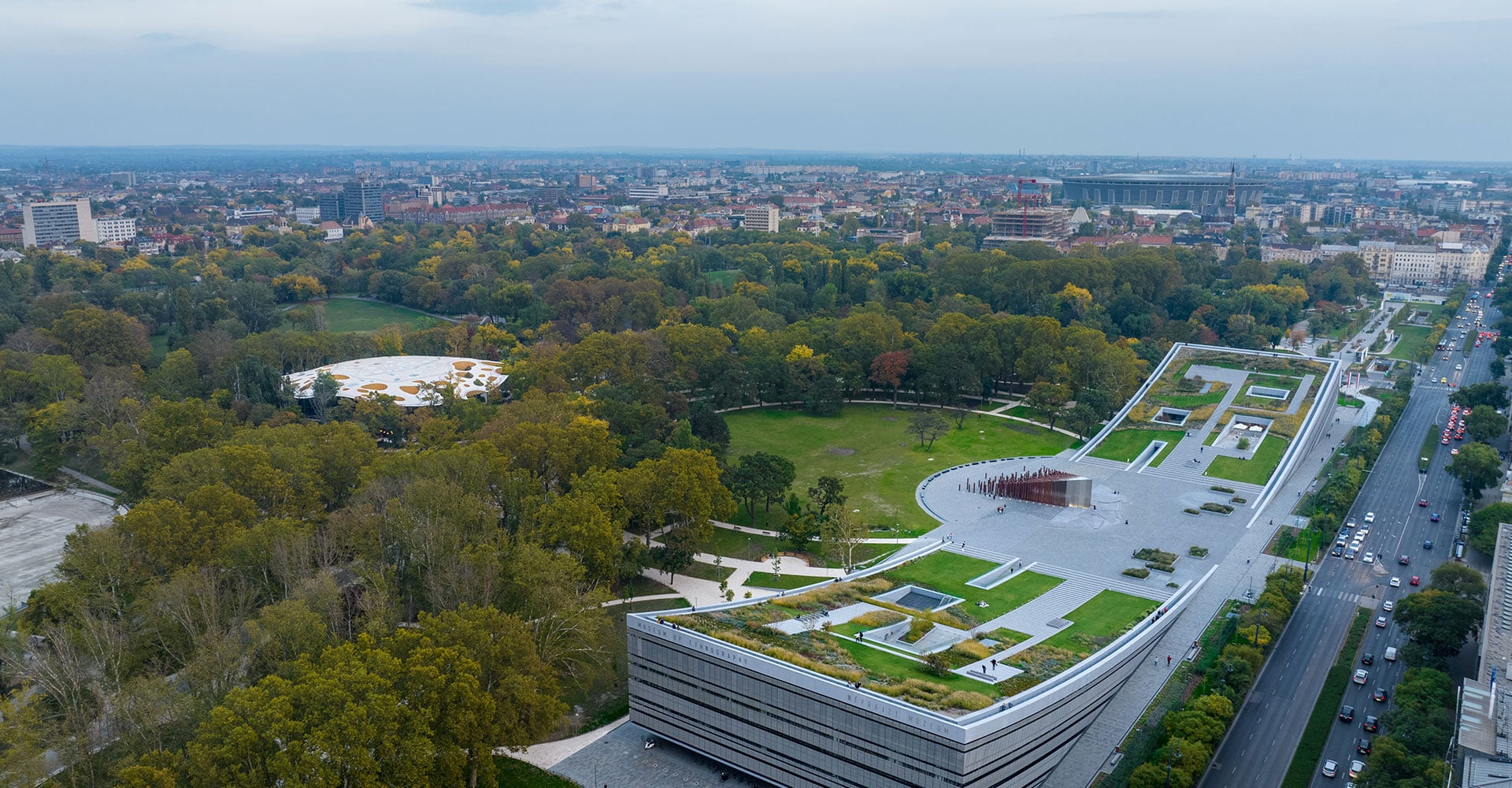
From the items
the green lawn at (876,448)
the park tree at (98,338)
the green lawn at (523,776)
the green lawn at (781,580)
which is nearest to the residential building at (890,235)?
the green lawn at (876,448)

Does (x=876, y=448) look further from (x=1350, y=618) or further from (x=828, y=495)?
(x=1350, y=618)

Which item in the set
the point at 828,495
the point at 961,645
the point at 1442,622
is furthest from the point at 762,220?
the point at 961,645

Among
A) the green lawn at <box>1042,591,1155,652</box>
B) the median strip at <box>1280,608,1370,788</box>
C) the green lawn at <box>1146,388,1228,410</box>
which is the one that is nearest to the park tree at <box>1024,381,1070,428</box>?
the green lawn at <box>1146,388,1228,410</box>

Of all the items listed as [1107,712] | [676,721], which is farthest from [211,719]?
[1107,712]

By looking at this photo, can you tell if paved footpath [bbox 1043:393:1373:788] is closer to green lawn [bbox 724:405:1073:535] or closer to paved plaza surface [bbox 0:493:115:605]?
green lawn [bbox 724:405:1073:535]

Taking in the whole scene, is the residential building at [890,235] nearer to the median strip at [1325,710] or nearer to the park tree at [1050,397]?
the park tree at [1050,397]
